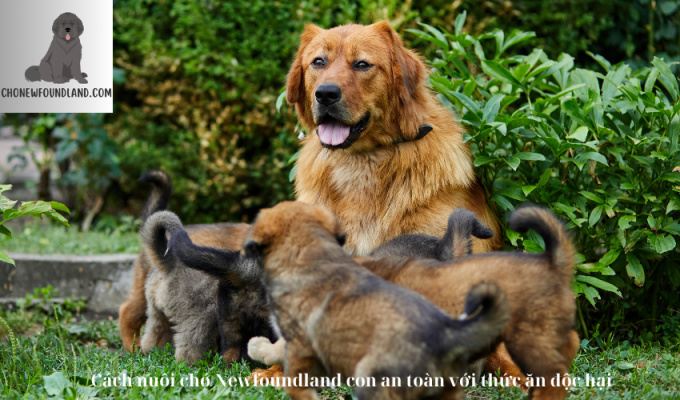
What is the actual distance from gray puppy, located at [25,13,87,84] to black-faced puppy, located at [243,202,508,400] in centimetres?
356

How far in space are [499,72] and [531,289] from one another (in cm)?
222

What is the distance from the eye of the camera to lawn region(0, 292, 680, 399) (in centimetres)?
325

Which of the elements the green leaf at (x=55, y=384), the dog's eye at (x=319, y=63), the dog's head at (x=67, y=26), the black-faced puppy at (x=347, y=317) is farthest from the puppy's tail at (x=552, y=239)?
the dog's head at (x=67, y=26)

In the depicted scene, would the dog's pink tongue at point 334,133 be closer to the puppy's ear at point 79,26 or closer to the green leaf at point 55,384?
the green leaf at point 55,384

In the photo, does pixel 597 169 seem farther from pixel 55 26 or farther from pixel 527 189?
pixel 55 26

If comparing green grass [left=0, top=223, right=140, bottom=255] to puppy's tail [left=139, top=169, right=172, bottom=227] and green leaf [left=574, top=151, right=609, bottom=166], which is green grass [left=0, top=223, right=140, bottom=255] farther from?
green leaf [left=574, top=151, right=609, bottom=166]

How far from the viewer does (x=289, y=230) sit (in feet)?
9.55

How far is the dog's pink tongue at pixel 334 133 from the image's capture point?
405 cm

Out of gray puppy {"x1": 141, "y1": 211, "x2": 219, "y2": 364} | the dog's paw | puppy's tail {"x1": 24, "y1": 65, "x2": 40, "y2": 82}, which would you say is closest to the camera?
the dog's paw

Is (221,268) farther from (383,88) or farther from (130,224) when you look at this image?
(130,224)

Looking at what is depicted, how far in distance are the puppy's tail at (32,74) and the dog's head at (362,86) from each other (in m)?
2.71

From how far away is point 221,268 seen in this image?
3676 millimetres

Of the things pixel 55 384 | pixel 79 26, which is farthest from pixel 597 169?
pixel 79 26

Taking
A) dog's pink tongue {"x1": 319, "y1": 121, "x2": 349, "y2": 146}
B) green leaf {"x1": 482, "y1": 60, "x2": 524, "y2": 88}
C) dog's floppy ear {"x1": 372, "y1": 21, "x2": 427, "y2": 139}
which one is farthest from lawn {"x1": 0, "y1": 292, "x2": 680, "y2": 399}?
green leaf {"x1": 482, "y1": 60, "x2": 524, "y2": 88}
